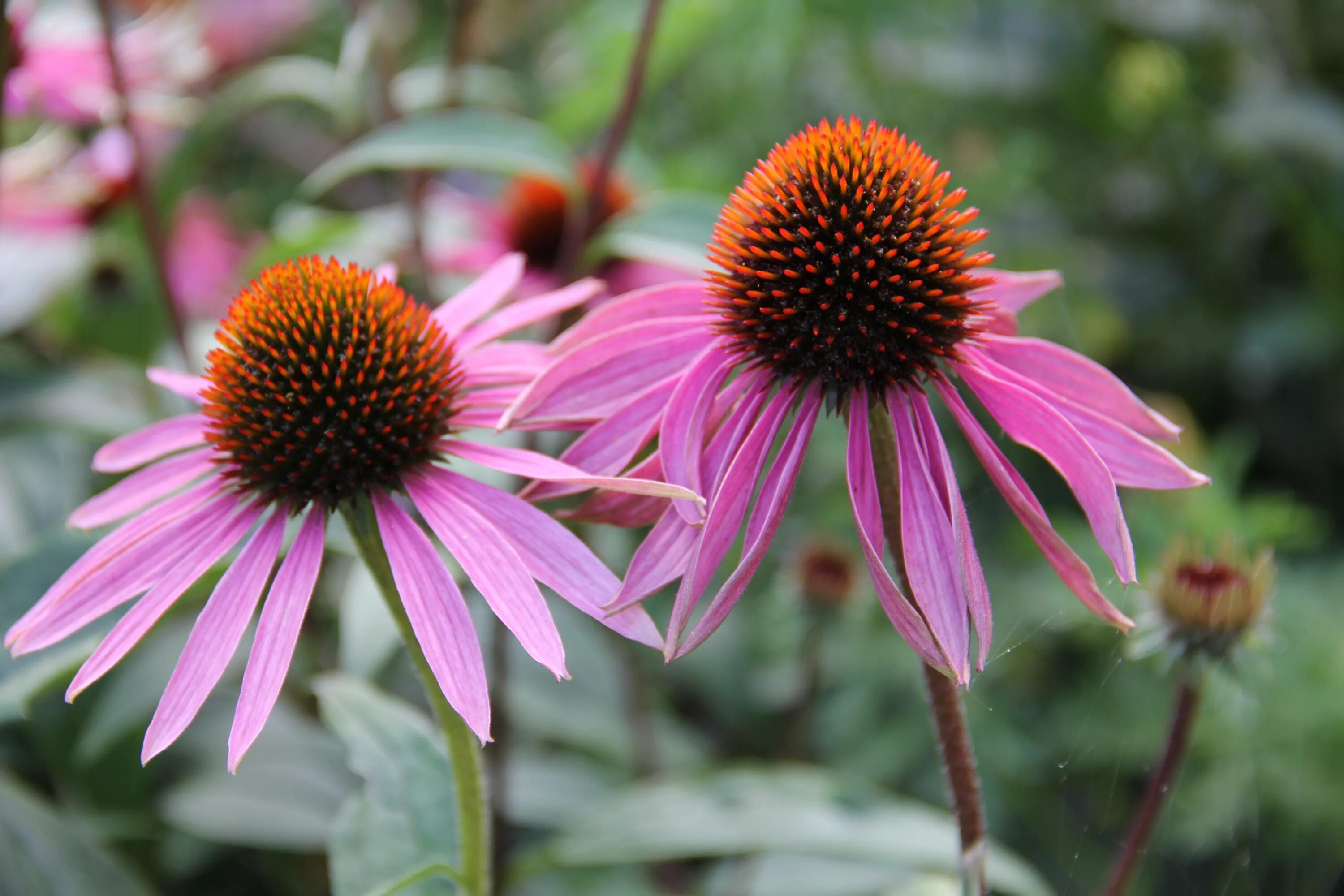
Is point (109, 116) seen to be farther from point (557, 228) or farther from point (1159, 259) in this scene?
point (1159, 259)

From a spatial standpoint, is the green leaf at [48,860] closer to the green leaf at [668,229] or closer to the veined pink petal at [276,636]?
the veined pink petal at [276,636]

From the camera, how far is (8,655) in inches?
Result: 27.7

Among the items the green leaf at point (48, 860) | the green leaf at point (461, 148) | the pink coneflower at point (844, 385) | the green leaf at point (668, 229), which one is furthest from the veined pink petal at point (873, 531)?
the green leaf at point (48, 860)

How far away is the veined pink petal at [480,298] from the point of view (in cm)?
63

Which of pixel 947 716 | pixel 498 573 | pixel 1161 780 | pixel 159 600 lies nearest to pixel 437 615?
pixel 498 573

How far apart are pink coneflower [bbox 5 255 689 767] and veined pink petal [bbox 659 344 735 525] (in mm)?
36

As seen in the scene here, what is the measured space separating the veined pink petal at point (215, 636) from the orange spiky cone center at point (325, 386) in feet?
0.11

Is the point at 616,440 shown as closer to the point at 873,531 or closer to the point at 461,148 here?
the point at 873,531

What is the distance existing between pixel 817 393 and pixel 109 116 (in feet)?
3.20


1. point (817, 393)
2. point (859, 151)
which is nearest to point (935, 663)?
point (817, 393)

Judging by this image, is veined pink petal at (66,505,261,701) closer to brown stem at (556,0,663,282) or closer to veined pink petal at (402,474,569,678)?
veined pink petal at (402,474,569,678)

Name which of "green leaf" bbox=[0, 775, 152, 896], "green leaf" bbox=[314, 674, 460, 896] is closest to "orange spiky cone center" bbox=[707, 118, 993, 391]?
"green leaf" bbox=[314, 674, 460, 896]

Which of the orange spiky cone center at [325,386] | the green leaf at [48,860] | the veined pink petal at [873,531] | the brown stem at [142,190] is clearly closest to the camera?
the veined pink petal at [873,531]

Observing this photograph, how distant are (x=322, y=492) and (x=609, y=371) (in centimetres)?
16
